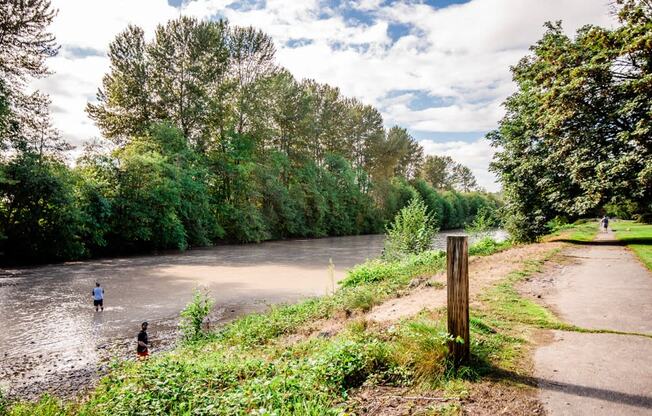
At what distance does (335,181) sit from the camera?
60.2 meters

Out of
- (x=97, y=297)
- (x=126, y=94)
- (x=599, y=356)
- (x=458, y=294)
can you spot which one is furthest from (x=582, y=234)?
(x=126, y=94)

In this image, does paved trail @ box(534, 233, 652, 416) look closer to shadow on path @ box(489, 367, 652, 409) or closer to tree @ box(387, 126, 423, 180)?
shadow on path @ box(489, 367, 652, 409)

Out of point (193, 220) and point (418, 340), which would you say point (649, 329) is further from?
point (193, 220)

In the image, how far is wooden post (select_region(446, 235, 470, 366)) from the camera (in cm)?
453

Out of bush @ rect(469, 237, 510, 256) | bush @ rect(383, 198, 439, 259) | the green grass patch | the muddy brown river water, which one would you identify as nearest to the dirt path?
bush @ rect(469, 237, 510, 256)

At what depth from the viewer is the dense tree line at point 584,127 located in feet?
54.2

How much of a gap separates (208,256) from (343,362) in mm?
27608

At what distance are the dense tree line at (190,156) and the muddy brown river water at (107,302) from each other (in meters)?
4.89

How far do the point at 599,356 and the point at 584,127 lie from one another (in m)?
19.5

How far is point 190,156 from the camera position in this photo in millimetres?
39281

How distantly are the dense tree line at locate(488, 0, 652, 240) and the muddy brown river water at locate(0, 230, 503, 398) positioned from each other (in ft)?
41.5

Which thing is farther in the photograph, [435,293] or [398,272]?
[398,272]

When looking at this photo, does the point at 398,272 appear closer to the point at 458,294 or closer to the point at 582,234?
the point at 458,294

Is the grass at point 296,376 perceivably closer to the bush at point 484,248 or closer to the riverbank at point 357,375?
the riverbank at point 357,375
